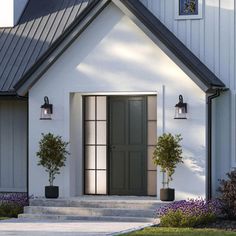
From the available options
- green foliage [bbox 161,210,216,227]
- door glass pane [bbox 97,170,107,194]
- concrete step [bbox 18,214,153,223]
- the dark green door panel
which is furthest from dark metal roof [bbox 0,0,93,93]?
green foliage [bbox 161,210,216,227]

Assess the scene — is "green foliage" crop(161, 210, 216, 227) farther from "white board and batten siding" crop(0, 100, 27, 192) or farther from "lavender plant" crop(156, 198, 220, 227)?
"white board and batten siding" crop(0, 100, 27, 192)

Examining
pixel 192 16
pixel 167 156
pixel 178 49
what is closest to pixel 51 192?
pixel 167 156

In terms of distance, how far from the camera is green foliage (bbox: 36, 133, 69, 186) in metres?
16.4

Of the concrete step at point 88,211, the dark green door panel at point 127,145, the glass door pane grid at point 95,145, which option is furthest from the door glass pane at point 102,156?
the concrete step at point 88,211

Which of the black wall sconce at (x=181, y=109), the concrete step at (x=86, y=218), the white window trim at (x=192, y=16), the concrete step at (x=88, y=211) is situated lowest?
the concrete step at (x=86, y=218)

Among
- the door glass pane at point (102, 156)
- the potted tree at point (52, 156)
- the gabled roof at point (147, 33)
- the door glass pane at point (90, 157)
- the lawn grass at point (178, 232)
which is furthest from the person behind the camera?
the door glass pane at point (90, 157)

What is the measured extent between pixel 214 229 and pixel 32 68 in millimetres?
5276

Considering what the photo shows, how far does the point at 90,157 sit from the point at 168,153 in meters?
2.24

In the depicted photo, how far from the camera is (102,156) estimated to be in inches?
673

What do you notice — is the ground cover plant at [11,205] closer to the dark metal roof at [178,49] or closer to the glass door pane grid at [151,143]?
the glass door pane grid at [151,143]

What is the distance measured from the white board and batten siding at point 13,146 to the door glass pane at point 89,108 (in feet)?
5.82

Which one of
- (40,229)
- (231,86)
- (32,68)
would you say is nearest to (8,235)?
(40,229)

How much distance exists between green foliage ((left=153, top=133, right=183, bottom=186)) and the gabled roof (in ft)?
4.06

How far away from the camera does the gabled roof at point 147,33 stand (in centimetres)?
1571
